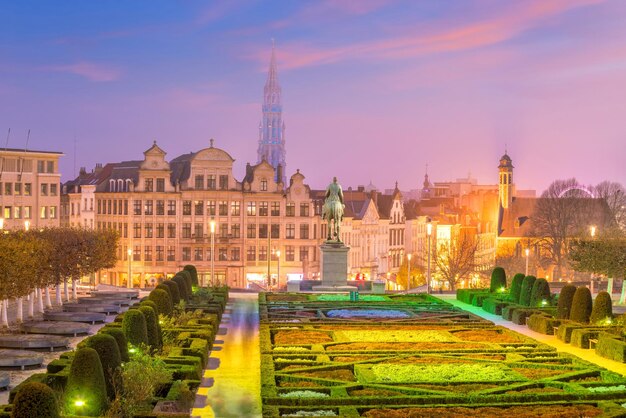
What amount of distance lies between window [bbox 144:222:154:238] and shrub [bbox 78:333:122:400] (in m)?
84.9

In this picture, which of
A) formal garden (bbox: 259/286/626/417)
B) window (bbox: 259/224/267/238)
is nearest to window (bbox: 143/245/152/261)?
window (bbox: 259/224/267/238)

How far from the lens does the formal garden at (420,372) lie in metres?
27.2

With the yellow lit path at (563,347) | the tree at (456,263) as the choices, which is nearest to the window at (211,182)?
the tree at (456,263)

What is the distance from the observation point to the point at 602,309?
45.8 m

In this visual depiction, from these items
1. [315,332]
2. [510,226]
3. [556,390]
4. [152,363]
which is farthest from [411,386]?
[510,226]

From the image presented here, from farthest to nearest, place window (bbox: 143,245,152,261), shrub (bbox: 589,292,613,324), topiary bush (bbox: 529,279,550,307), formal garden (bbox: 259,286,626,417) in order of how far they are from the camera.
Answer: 1. window (bbox: 143,245,152,261)
2. topiary bush (bbox: 529,279,550,307)
3. shrub (bbox: 589,292,613,324)
4. formal garden (bbox: 259,286,626,417)

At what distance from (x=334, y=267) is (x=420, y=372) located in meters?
32.3

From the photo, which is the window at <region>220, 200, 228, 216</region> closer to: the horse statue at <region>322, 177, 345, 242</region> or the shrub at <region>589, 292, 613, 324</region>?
the horse statue at <region>322, 177, 345, 242</region>

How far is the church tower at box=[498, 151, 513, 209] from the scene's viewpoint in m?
165

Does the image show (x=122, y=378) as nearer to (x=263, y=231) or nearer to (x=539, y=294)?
(x=539, y=294)

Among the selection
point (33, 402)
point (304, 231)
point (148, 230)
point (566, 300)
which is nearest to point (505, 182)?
point (304, 231)

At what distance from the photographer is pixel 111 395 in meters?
26.3

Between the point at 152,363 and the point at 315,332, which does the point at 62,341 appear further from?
the point at 152,363

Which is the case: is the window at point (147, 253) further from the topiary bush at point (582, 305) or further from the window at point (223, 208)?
the topiary bush at point (582, 305)
